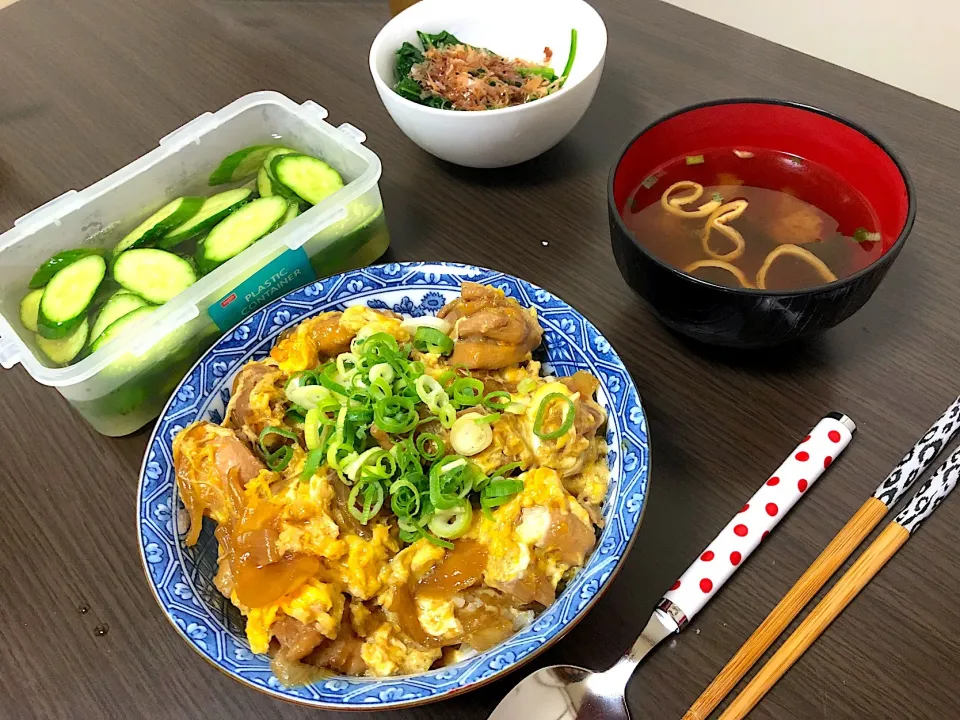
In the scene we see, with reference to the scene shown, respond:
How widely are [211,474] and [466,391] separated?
458mm

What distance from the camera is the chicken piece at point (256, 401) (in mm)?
1304

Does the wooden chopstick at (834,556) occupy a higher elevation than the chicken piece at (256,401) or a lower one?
higher

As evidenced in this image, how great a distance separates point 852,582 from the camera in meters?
1.14

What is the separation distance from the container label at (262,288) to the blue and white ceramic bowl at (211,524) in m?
0.11

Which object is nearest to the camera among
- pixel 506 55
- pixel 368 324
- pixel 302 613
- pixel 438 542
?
pixel 302 613

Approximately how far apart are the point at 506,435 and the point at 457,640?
347 mm

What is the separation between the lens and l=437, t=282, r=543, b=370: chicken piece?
4.25ft

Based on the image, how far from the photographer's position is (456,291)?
4.77ft

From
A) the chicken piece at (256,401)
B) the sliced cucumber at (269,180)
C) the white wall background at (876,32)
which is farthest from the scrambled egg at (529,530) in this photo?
the white wall background at (876,32)

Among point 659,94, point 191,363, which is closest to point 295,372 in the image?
point 191,363

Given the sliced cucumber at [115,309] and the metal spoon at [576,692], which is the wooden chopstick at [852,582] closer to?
the metal spoon at [576,692]

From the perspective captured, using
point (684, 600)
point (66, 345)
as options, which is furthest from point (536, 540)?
point (66, 345)

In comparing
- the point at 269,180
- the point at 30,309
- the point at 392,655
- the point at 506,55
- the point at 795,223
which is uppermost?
the point at 795,223

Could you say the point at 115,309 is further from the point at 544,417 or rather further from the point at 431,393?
the point at 544,417
